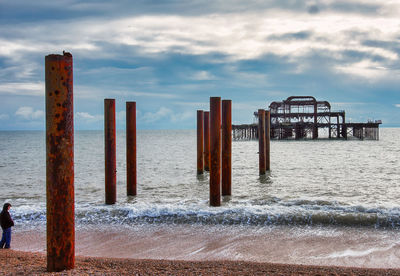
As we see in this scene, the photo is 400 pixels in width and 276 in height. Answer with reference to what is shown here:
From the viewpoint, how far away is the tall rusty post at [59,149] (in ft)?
12.9

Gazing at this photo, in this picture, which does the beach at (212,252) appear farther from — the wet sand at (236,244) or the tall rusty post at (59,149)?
the tall rusty post at (59,149)

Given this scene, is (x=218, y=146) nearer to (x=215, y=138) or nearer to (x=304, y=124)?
(x=215, y=138)

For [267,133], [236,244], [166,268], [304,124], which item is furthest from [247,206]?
[304,124]

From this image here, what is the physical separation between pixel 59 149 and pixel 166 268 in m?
1.92

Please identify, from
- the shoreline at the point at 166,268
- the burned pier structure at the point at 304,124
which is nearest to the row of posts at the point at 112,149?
the shoreline at the point at 166,268

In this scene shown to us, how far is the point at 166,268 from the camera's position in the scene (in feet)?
14.7

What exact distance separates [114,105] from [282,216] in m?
4.57

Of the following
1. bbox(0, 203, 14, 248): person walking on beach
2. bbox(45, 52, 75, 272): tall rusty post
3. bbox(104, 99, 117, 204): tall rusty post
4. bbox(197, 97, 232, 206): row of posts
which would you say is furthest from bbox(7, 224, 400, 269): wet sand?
bbox(45, 52, 75, 272): tall rusty post

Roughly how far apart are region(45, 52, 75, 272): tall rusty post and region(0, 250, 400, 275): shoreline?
47 centimetres

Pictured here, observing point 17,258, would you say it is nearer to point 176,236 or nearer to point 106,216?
point 176,236

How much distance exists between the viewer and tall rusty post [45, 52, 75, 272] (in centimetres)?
392

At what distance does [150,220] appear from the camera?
7.90m

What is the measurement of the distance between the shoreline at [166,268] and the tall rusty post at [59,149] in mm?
468

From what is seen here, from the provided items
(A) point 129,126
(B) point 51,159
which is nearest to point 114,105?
(A) point 129,126
